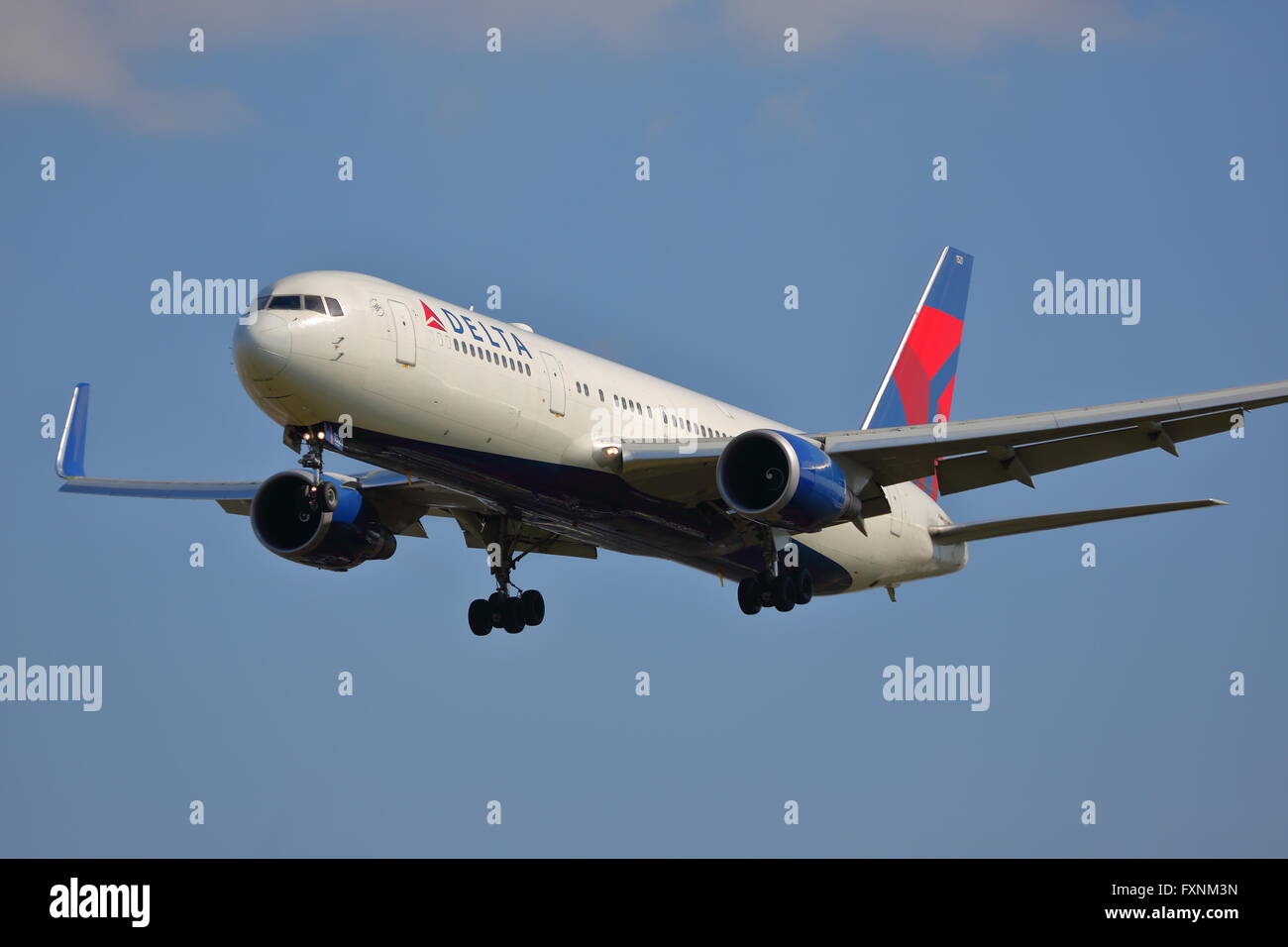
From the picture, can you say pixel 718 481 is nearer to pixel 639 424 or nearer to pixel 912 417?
pixel 639 424

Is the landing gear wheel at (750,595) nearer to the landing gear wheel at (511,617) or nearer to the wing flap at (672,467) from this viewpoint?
the wing flap at (672,467)

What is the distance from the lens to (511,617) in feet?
119

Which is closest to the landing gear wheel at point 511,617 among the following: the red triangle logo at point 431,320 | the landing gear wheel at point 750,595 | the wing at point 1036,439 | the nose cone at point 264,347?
the landing gear wheel at point 750,595

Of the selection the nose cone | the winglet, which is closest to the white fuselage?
the nose cone

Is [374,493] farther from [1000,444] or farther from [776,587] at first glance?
[1000,444]

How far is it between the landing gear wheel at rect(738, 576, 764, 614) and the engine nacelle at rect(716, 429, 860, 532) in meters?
→ 3.89

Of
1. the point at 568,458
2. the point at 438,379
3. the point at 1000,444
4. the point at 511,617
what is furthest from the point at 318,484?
the point at 1000,444

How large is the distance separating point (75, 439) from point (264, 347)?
13.8 meters

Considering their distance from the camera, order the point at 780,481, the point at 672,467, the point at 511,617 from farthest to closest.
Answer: the point at 511,617 < the point at 672,467 < the point at 780,481

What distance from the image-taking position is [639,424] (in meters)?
33.2

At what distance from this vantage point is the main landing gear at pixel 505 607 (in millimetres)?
36406

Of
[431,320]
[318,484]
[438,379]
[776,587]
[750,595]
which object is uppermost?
[431,320]

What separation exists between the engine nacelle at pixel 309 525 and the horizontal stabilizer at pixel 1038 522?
12.9 metres

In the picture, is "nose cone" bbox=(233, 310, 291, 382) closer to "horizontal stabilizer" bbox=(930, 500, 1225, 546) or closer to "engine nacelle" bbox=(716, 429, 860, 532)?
"engine nacelle" bbox=(716, 429, 860, 532)
